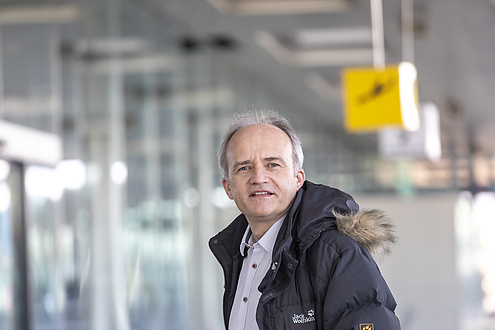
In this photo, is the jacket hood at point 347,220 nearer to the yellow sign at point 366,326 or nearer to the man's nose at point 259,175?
the man's nose at point 259,175

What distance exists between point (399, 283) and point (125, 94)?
831cm

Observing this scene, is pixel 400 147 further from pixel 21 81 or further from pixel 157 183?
pixel 21 81

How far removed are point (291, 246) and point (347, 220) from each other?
168 millimetres

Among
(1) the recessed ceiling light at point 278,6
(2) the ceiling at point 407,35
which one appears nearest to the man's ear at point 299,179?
(2) the ceiling at point 407,35

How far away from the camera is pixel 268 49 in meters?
13.8

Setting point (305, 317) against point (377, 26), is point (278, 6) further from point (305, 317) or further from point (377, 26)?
point (305, 317)

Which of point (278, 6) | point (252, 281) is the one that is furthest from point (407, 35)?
point (252, 281)

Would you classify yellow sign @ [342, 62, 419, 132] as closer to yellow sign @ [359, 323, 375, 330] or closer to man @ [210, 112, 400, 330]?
man @ [210, 112, 400, 330]

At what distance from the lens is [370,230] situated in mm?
2213

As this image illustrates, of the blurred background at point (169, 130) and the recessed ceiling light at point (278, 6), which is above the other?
the recessed ceiling light at point (278, 6)

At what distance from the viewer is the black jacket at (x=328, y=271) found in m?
2.07

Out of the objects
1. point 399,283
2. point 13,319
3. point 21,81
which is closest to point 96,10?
point 21,81

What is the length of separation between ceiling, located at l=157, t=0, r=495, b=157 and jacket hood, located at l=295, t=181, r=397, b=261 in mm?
7219

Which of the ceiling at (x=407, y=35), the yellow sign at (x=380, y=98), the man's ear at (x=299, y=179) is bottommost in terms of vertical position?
the man's ear at (x=299, y=179)
